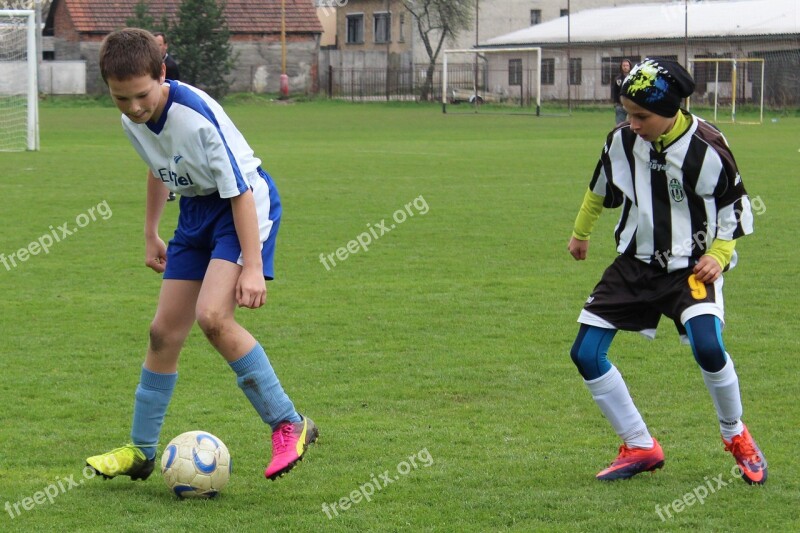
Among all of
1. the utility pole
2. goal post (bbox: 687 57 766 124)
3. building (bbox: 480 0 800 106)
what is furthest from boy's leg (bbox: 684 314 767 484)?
the utility pole

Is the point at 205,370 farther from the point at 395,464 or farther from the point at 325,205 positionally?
the point at 325,205

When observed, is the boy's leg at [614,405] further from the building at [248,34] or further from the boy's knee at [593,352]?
the building at [248,34]

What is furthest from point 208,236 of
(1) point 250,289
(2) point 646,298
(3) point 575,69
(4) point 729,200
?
(3) point 575,69

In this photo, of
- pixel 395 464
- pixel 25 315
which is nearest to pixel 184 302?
pixel 395 464

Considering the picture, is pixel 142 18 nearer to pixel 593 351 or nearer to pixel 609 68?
pixel 609 68

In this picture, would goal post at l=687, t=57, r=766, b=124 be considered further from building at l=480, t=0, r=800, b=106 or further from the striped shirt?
Result: the striped shirt

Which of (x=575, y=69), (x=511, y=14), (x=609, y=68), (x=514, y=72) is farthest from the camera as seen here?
(x=511, y=14)

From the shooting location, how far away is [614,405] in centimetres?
446

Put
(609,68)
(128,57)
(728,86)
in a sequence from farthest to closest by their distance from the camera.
Answer: (609,68)
(728,86)
(128,57)

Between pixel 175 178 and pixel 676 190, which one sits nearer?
pixel 175 178

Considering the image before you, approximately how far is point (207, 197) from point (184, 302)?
0.39 m

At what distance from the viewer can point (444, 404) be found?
552cm

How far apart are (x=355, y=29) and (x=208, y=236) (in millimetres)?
59119

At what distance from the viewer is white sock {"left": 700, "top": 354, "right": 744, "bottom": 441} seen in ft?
14.2
